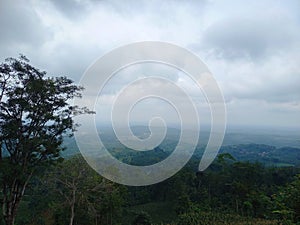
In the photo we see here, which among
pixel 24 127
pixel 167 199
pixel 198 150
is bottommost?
pixel 167 199

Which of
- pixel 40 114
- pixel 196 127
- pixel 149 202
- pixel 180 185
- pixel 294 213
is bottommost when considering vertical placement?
pixel 149 202

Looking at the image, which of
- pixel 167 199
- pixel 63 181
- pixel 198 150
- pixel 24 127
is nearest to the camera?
pixel 24 127

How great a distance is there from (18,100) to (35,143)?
129 centimetres

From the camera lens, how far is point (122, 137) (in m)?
6.67

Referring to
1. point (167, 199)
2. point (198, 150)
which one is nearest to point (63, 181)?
point (167, 199)

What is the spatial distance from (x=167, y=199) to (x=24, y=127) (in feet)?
68.9

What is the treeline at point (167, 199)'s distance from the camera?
35.6 ft

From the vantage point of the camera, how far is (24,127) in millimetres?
7012

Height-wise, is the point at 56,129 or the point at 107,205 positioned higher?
the point at 56,129

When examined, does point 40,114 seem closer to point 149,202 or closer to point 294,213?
point 294,213

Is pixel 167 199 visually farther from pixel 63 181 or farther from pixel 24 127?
pixel 24 127

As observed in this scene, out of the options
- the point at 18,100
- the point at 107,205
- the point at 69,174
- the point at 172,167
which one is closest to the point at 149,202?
the point at 107,205

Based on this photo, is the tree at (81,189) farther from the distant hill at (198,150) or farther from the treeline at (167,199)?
the distant hill at (198,150)

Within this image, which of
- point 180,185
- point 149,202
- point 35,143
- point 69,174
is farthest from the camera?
point 149,202
